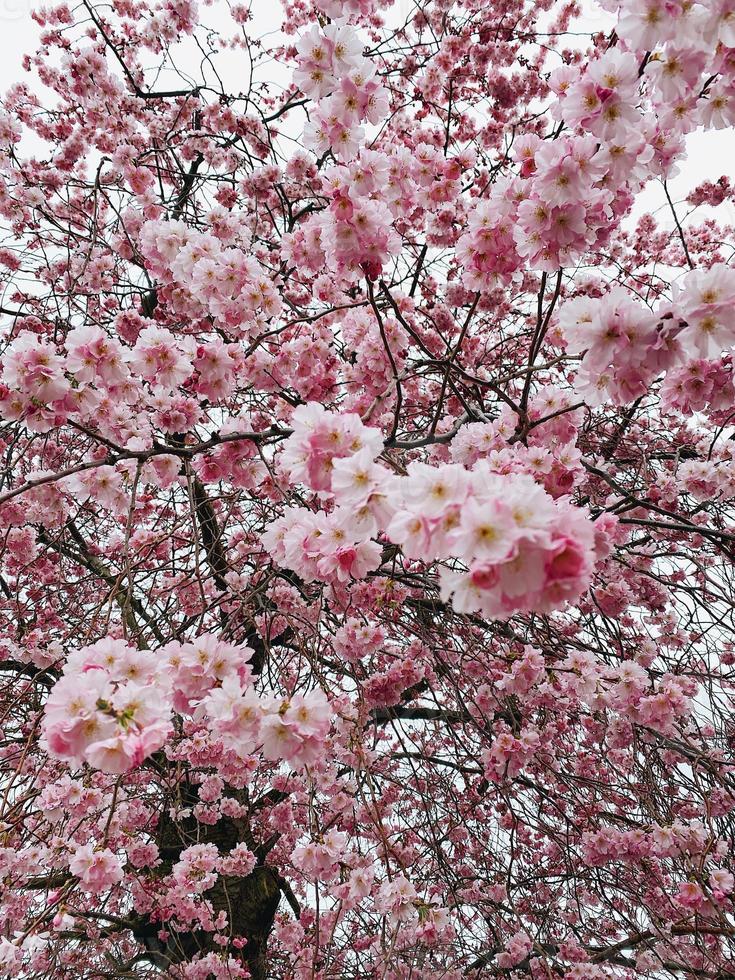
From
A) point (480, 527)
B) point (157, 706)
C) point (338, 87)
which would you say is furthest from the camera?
point (338, 87)

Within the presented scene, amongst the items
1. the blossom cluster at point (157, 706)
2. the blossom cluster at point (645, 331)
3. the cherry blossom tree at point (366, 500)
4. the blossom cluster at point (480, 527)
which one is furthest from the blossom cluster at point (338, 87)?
the blossom cluster at point (157, 706)

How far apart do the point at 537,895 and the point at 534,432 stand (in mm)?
A: 4344

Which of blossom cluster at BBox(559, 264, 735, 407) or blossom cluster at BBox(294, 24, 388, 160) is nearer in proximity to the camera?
blossom cluster at BBox(559, 264, 735, 407)

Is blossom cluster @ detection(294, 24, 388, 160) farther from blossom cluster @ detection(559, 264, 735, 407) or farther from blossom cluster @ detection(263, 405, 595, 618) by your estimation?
blossom cluster @ detection(263, 405, 595, 618)

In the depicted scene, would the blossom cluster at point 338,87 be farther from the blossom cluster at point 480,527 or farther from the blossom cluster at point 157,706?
the blossom cluster at point 157,706

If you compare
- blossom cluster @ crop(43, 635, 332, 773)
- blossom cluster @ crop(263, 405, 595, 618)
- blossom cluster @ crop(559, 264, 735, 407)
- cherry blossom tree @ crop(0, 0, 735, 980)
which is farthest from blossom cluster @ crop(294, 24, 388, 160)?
blossom cluster @ crop(43, 635, 332, 773)

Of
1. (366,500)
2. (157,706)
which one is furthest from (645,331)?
(157,706)

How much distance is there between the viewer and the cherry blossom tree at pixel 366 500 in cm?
170

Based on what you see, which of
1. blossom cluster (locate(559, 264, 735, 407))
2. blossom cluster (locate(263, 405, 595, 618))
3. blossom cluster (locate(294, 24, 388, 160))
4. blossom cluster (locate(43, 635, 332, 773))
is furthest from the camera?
blossom cluster (locate(294, 24, 388, 160))

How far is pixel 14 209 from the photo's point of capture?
5.21m

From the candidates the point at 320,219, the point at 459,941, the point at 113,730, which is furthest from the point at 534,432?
the point at 459,941

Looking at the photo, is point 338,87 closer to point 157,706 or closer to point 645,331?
point 645,331

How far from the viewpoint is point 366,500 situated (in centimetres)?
138

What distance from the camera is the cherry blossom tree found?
1.70m
